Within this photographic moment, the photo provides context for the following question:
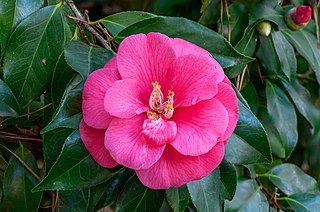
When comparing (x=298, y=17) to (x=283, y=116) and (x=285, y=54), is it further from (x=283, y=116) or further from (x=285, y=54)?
(x=283, y=116)

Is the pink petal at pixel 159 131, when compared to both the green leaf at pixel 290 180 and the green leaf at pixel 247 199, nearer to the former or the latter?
the green leaf at pixel 247 199

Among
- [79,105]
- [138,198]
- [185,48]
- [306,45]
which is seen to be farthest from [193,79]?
[306,45]

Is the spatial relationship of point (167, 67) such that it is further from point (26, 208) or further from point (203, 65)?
point (26, 208)

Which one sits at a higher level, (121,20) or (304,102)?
(121,20)

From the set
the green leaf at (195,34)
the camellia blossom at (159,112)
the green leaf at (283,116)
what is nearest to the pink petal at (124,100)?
the camellia blossom at (159,112)

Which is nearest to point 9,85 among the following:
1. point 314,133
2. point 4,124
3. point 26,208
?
point 4,124

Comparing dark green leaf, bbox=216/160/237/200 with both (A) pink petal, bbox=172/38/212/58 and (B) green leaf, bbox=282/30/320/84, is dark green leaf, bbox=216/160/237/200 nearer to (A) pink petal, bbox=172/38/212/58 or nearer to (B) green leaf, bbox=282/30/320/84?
(A) pink petal, bbox=172/38/212/58

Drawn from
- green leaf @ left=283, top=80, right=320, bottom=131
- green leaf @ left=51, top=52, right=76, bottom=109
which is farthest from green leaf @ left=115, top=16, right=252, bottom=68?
green leaf @ left=283, top=80, right=320, bottom=131
